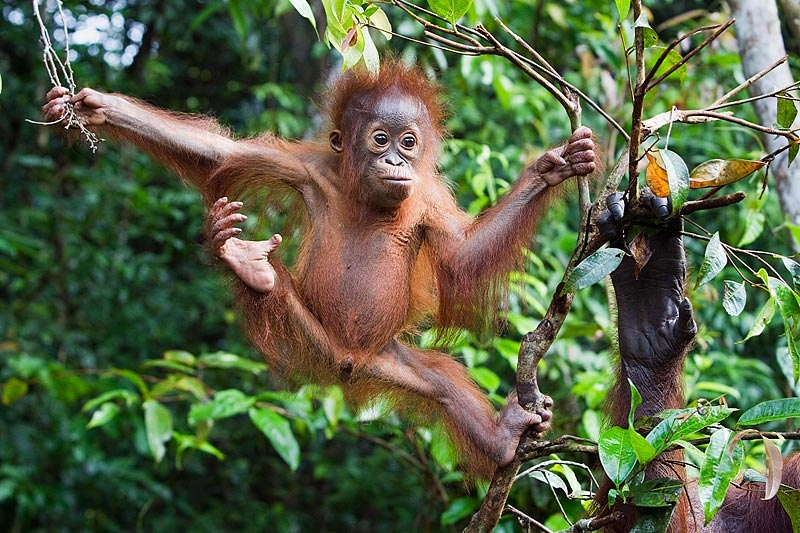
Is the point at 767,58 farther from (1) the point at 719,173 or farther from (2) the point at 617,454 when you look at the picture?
(2) the point at 617,454

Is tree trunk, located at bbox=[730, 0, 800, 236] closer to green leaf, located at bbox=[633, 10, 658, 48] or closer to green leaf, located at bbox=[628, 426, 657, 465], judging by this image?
green leaf, located at bbox=[633, 10, 658, 48]

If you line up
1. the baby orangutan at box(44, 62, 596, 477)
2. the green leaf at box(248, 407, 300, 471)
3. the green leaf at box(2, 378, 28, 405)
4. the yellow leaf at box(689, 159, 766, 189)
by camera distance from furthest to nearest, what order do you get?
1. the green leaf at box(2, 378, 28, 405)
2. the green leaf at box(248, 407, 300, 471)
3. the baby orangutan at box(44, 62, 596, 477)
4. the yellow leaf at box(689, 159, 766, 189)

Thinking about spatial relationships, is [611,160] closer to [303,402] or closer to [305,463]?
[303,402]

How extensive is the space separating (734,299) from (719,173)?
30 centimetres

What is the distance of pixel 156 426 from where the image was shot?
3914 mm

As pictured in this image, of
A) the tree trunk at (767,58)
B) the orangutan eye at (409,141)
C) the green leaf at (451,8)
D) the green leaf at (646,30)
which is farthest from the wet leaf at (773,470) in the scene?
the tree trunk at (767,58)

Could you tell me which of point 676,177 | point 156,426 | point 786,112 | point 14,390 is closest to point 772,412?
point 676,177

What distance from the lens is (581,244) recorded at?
2.21m

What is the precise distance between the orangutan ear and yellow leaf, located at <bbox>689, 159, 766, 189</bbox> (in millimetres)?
1615

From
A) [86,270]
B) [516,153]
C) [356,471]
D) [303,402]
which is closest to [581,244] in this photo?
[303,402]

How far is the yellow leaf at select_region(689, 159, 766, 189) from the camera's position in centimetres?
213

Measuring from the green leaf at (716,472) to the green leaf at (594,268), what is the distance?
0.42 m

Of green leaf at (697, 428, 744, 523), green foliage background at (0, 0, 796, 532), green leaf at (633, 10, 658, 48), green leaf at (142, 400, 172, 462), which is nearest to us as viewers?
green leaf at (697, 428, 744, 523)

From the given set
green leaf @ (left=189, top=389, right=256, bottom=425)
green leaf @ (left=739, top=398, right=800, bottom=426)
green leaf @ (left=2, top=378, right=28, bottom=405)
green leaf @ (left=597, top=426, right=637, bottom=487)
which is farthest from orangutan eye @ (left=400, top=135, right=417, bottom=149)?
green leaf @ (left=2, top=378, right=28, bottom=405)
